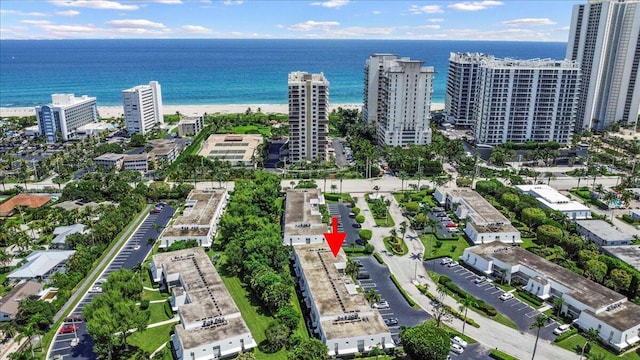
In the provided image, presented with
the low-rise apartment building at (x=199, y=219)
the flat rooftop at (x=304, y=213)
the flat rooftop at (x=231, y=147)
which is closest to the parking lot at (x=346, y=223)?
the flat rooftop at (x=304, y=213)

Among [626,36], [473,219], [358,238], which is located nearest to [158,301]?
[358,238]

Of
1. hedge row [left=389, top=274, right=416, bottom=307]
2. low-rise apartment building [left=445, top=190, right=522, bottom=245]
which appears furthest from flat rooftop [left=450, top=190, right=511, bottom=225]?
hedge row [left=389, top=274, right=416, bottom=307]

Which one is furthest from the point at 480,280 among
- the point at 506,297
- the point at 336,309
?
the point at 336,309

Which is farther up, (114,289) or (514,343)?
(114,289)

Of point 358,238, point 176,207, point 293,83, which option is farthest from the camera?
point 293,83

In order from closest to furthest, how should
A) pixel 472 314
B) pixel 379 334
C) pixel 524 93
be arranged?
pixel 379 334 < pixel 472 314 < pixel 524 93

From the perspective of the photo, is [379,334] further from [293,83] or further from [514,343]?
[293,83]

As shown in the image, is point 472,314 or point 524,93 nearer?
point 472,314
